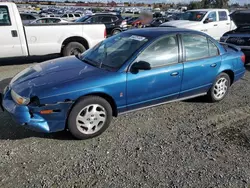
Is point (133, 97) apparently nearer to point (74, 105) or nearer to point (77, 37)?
point (74, 105)

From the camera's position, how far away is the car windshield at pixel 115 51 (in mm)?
3531

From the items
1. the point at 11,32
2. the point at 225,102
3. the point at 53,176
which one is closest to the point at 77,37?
the point at 11,32

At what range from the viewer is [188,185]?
2.51m

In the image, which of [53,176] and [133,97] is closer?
[53,176]

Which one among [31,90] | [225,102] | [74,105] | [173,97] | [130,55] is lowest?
[225,102]

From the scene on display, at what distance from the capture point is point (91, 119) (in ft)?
10.7

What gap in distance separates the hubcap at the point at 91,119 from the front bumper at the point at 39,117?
0.22 metres

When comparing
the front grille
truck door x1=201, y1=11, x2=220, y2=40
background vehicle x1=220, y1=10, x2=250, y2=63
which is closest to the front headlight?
background vehicle x1=220, y1=10, x2=250, y2=63

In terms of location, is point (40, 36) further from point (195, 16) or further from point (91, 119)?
point (195, 16)

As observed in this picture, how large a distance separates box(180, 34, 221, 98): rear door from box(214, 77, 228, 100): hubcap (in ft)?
0.73

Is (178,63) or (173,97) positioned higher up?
(178,63)

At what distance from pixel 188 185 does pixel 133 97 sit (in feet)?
4.85

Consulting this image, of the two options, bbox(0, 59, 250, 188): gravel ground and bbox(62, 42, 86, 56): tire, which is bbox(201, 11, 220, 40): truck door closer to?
bbox(62, 42, 86, 56): tire

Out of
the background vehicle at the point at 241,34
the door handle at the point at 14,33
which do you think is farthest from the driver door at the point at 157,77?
the door handle at the point at 14,33
